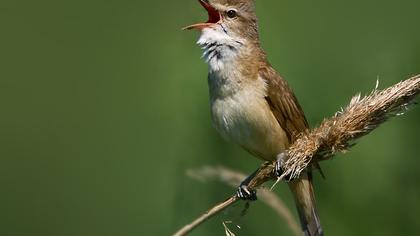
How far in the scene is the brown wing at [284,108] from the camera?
4.71 metres

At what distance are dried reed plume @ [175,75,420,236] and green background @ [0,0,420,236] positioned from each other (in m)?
1.05

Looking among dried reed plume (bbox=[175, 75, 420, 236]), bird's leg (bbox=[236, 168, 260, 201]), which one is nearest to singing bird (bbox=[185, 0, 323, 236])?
bird's leg (bbox=[236, 168, 260, 201])

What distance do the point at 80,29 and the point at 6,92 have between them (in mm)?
1064

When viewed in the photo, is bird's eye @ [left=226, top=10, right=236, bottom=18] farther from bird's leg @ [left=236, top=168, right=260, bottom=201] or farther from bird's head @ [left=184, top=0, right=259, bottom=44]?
bird's leg @ [left=236, top=168, right=260, bottom=201]

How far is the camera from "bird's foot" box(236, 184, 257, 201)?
4145 millimetres

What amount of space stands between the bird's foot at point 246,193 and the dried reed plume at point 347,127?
1.62ft

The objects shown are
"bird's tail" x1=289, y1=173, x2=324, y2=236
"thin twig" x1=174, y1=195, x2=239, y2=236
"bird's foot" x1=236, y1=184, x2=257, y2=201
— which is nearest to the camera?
"thin twig" x1=174, y1=195, x2=239, y2=236

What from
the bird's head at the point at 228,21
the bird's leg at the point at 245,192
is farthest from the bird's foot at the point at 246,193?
the bird's head at the point at 228,21

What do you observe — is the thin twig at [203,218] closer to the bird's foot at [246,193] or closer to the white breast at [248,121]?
the bird's foot at [246,193]

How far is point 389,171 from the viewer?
4801 mm

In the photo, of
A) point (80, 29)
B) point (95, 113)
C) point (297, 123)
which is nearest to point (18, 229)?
point (95, 113)

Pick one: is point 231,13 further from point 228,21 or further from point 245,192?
point 245,192

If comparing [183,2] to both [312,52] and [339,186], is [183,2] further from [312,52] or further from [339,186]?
[339,186]

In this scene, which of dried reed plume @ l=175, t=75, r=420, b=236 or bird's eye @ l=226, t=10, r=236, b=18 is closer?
dried reed plume @ l=175, t=75, r=420, b=236
